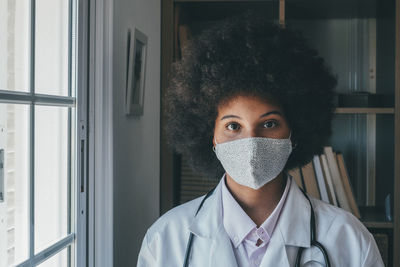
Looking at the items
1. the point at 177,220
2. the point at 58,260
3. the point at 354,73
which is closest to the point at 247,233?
the point at 177,220

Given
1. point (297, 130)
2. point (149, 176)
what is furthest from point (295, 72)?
point (149, 176)

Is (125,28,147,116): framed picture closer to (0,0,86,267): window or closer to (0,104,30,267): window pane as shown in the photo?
(0,0,86,267): window

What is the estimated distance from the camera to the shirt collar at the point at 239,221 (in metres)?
1.13

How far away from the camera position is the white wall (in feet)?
5.02

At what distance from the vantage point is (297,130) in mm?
1229

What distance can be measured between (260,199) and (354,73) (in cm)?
143

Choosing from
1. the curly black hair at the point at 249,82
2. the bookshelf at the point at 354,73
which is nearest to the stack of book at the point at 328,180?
the bookshelf at the point at 354,73

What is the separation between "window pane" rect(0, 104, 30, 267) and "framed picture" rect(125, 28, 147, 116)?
1.90 ft

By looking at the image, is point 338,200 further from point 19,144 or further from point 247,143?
point 19,144

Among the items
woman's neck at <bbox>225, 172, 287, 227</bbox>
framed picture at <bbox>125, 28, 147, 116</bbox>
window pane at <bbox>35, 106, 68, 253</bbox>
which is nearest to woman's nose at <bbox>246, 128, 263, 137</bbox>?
woman's neck at <bbox>225, 172, 287, 227</bbox>

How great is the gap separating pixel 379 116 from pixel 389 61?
0.32 metres

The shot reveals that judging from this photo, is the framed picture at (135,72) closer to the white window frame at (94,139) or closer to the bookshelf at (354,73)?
the white window frame at (94,139)

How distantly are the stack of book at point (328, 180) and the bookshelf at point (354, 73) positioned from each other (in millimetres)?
122

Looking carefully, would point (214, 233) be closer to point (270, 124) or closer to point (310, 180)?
point (270, 124)
